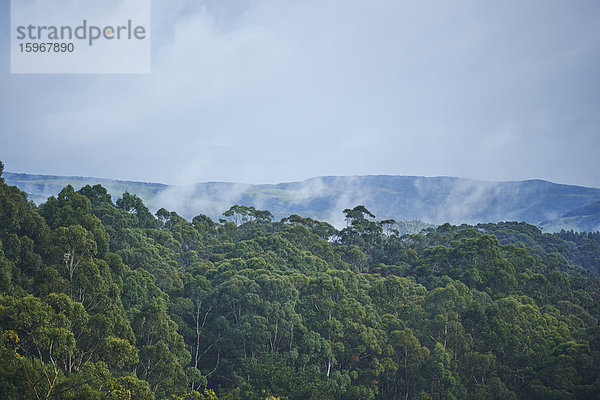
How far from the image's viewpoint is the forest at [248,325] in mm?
14875

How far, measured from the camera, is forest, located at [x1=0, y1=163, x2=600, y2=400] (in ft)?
48.8

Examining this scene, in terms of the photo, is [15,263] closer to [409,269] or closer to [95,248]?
[95,248]

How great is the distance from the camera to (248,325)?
87.9 feet

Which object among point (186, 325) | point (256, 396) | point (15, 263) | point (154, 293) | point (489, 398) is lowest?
point (489, 398)

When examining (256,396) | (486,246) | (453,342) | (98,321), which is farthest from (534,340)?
(98,321)

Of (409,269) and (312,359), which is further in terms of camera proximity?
(409,269)

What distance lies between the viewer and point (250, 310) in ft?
93.7

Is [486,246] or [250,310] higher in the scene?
[486,246]

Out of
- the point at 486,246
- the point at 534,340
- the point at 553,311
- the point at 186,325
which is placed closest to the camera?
the point at 186,325

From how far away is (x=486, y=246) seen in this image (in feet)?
142

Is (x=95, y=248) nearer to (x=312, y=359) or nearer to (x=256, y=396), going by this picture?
(x=256, y=396)

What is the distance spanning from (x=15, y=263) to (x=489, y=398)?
27718mm

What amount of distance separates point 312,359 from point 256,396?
464 cm

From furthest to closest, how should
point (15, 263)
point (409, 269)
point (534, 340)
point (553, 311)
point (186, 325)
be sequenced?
point (409, 269) < point (553, 311) < point (534, 340) < point (186, 325) < point (15, 263)
